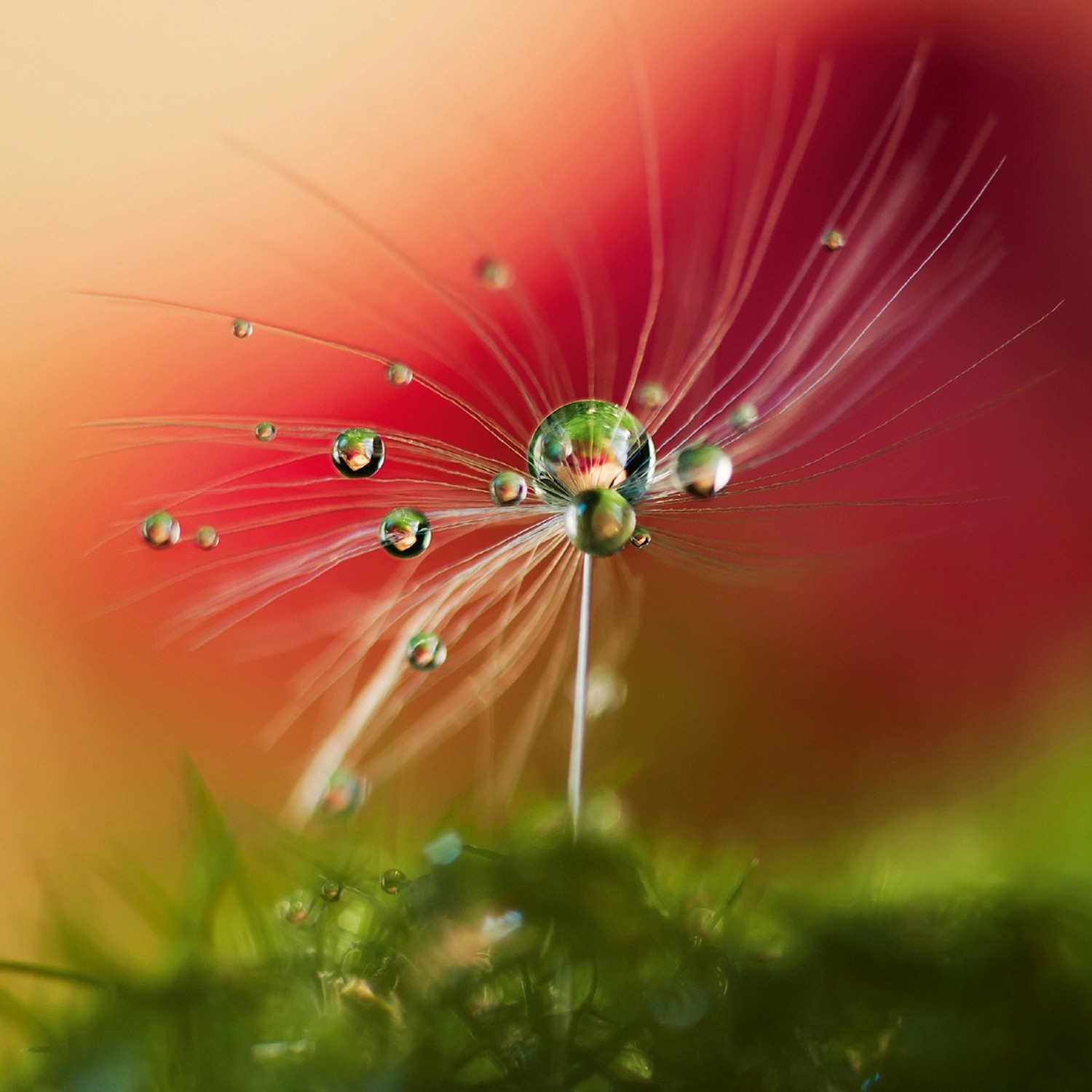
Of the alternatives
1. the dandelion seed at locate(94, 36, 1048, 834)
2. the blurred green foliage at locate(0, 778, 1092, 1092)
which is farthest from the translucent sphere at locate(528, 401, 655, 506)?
the blurred green foliage at locate(0, 778, 1092, 1092)

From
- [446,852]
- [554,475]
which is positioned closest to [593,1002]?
[446,852]

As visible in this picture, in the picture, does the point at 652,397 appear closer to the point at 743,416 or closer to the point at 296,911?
the point at 743,416

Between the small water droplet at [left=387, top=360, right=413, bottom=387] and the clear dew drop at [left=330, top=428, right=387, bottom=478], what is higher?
the small water droplet at [left=387, top=360, right=413, bottom=387]

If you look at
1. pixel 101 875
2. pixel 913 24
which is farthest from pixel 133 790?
pixel 913 24

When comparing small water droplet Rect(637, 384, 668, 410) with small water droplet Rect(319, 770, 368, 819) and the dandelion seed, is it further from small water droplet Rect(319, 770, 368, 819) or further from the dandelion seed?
small water droplet Rect(319, 770, 368, 819)

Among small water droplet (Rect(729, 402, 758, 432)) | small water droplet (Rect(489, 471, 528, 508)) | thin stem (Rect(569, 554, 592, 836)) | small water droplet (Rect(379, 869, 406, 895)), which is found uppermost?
Result: small water droplet (Rect(729, 402, 758, 432))

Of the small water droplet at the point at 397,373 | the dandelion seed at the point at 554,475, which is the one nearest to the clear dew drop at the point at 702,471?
the dandelion seed at the point at 554,475
